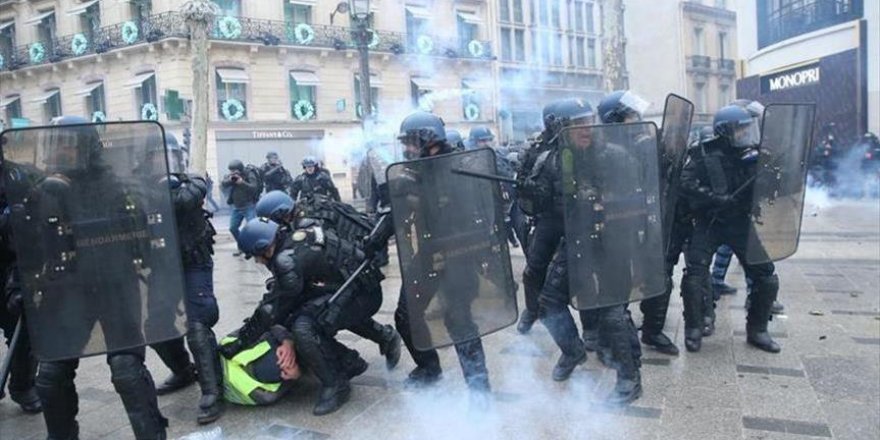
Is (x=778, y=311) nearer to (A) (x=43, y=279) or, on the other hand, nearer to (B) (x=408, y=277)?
(B) (x=408, y=277)

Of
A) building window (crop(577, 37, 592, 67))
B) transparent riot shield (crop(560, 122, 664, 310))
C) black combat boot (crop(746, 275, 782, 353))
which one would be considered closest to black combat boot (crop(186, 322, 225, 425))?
transparent riot shield (crop(560, 122, 664, 310))

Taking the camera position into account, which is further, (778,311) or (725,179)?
(778,311)

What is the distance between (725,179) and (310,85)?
21745 millimetres

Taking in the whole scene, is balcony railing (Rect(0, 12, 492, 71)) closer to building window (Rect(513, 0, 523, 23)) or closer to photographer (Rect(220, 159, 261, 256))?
building window (Rect(513, 0, 523, 23))

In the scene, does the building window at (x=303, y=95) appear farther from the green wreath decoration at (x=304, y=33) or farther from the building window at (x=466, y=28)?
the building window at (x=466, y=28)

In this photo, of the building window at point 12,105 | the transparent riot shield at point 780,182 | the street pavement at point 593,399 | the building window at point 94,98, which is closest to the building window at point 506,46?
the street pavement at point 593,399

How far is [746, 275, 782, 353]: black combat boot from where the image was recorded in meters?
4.23

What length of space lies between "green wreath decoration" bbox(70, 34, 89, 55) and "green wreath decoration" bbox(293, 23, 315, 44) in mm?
6912

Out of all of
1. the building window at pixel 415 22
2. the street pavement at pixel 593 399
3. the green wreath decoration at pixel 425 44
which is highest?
the building window at pixel 415 22

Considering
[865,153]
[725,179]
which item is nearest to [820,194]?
[865,153]

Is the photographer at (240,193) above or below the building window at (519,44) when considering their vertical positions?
below

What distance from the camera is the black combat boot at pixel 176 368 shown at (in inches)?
154

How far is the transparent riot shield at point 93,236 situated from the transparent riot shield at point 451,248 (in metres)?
0.98

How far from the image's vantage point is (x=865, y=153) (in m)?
14.0
